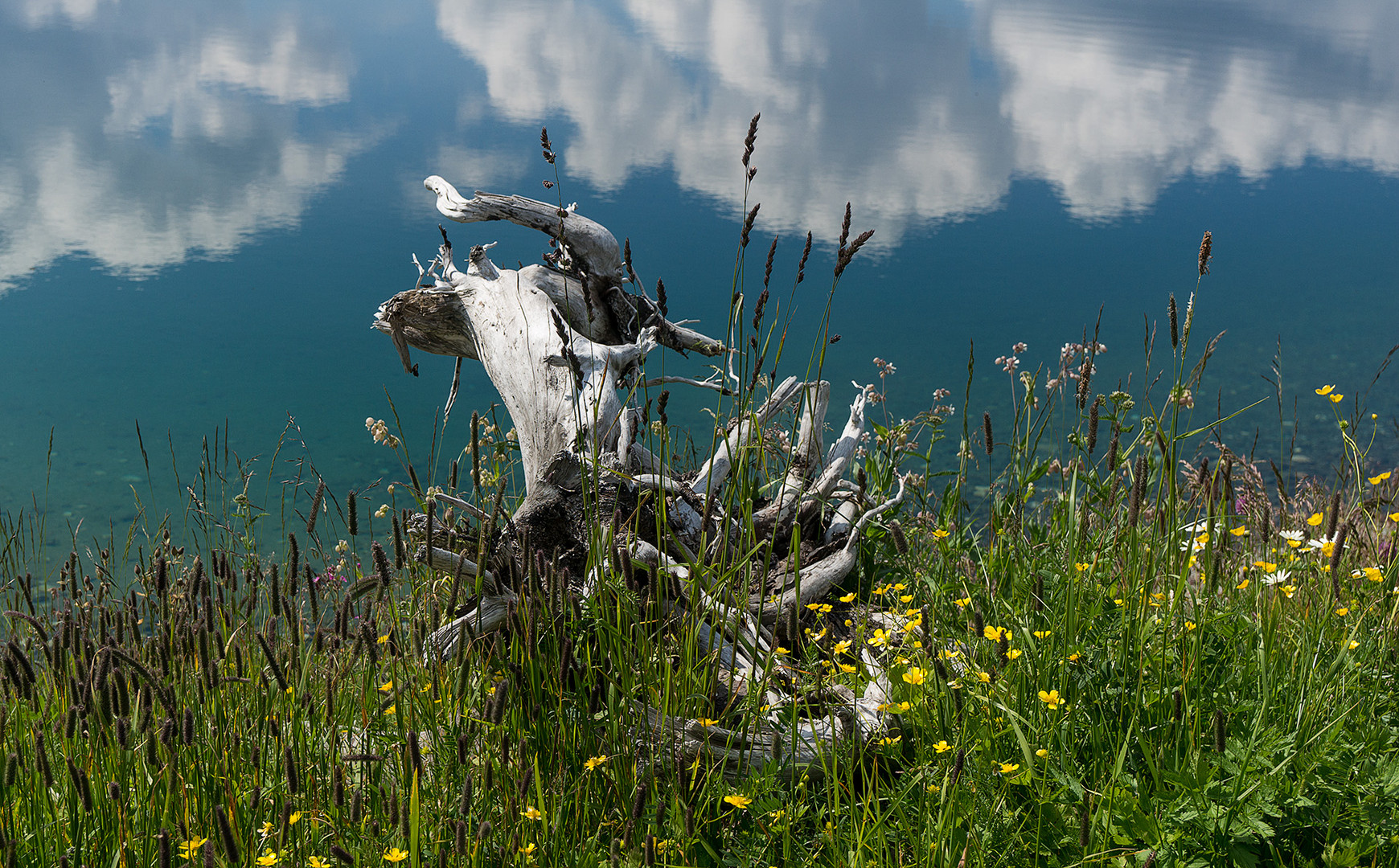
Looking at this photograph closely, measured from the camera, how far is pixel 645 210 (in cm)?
1202

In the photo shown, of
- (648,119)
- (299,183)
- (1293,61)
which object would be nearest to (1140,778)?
(299,183)

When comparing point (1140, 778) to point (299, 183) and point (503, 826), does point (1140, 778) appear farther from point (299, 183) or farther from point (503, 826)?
point (299, 183)

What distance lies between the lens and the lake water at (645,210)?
24.7ft

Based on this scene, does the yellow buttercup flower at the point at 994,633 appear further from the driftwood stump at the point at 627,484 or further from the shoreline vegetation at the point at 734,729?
the driftwood stump at the point at 627,484

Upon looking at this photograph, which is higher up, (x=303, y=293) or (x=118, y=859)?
(x=118, y=859)

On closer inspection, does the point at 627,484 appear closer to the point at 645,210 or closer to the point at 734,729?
the point at 734,729

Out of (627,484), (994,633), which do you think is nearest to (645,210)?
(627,484)

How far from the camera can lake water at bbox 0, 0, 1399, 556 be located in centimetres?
754

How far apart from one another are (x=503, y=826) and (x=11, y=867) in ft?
2.53

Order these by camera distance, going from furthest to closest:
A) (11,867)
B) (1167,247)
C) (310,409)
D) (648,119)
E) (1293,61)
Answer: (1293,61) < (648,119) < (1167,247) < (310,409) < (11,867)

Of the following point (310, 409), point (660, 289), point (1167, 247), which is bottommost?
point (310, 409)

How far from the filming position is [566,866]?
65.1 inches

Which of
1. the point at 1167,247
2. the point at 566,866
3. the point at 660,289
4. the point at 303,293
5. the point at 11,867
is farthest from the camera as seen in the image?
the point at 1167,247

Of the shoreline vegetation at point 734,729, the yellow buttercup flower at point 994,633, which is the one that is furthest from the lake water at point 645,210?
the yellow buttercup flower at point 994,633
